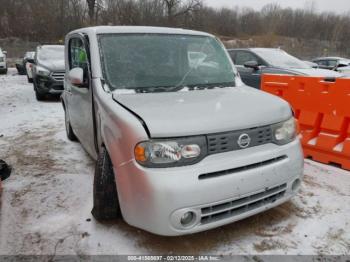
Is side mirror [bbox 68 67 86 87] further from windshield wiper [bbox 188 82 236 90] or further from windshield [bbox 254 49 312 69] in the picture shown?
windshield [bbox 254 49 312 69]

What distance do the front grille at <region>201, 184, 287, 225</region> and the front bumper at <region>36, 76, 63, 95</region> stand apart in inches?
314

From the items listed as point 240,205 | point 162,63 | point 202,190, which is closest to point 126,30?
point 162,63

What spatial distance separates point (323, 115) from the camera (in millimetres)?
4520

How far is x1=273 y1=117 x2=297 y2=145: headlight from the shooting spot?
2.69m

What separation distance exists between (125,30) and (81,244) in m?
2.24

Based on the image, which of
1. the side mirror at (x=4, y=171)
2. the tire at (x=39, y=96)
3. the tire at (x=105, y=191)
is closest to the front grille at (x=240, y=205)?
the tire at (x=105, y=191)

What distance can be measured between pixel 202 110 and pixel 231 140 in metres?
0.34

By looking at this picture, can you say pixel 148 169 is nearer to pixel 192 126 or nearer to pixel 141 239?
pixel 192 126

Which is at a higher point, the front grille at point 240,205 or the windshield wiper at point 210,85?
the windshield wiper at point 210,85

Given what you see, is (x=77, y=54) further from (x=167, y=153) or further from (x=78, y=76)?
(x=167, y=153)

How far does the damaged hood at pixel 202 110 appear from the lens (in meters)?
2.29

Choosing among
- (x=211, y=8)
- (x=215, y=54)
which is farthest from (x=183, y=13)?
(x=215, y=54)

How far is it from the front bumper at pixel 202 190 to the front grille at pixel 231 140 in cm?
4

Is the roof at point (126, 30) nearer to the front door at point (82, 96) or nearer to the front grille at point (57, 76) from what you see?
Answer: the front door at point (82, 96)
